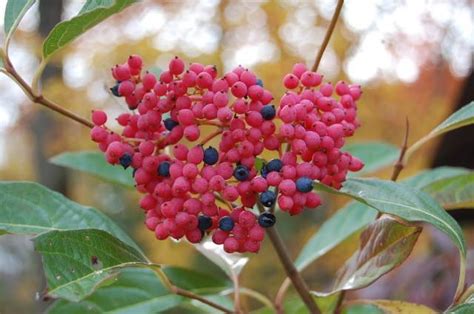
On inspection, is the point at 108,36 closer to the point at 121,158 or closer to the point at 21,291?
the point at 121,158

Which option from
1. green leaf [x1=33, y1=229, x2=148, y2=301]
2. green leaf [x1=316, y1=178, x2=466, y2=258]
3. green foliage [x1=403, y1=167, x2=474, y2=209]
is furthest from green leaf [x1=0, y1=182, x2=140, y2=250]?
green foliage [x1=403, y1=167, x2=474, y2=209]

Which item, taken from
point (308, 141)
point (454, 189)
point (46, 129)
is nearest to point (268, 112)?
point (308, 141)

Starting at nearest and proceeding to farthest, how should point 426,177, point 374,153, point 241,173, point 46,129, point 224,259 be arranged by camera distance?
point 241,173, point 224,259, point 426,177, point 374,153, point 46,129

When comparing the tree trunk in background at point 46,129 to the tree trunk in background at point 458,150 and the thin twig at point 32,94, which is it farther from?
the thin twig at point 32,94

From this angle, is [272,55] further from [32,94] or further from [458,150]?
[32,94]

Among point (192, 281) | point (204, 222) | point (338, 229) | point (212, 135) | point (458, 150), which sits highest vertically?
point (212, 135)

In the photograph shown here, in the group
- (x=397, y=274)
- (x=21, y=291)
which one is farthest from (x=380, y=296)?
(x=21, y=291)

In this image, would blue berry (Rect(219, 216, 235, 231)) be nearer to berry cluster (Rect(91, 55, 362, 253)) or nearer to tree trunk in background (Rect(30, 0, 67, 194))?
berry cluster (Rect(91, 55, 362, 253))
